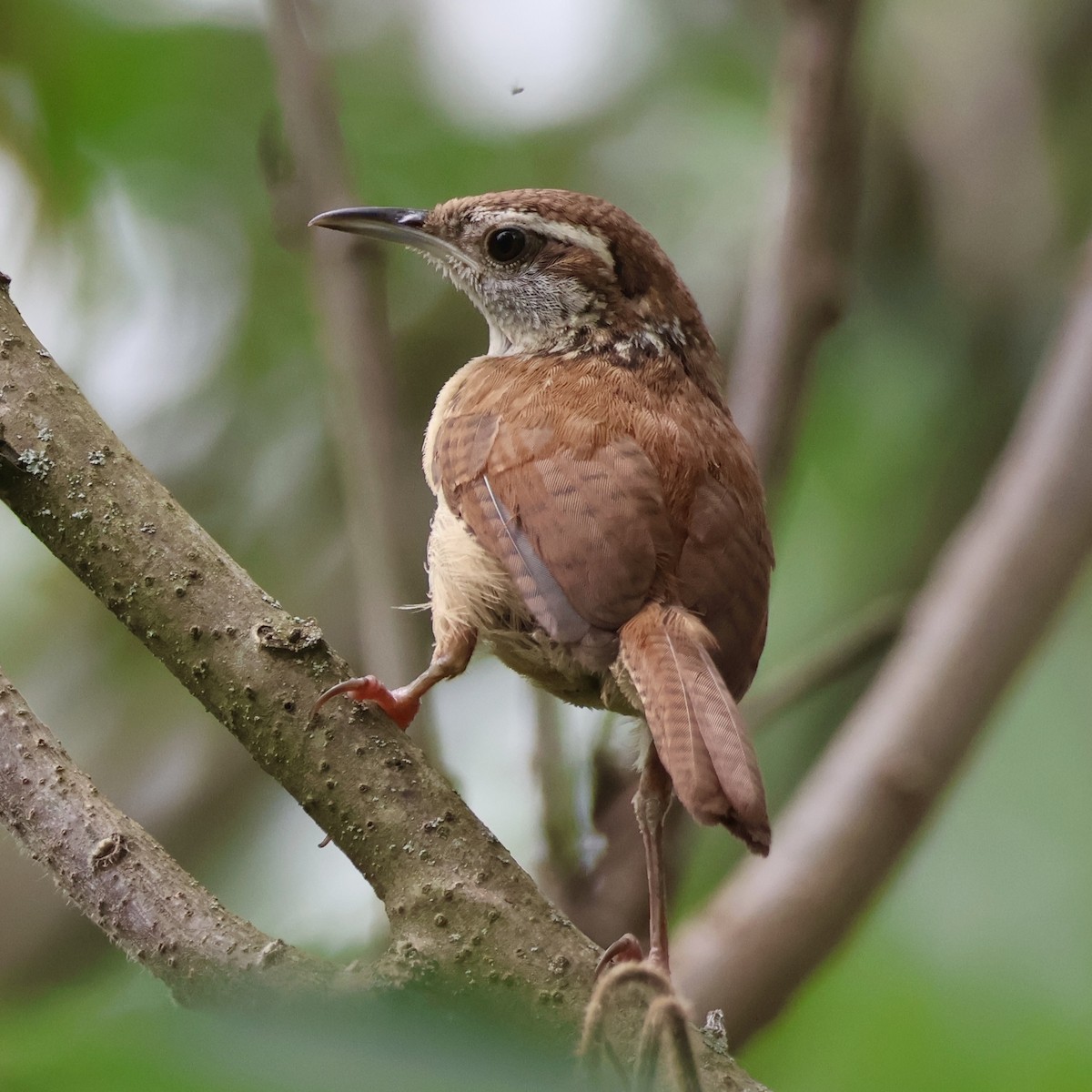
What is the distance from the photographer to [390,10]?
599 centimetres

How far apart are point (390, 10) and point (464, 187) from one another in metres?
1.03

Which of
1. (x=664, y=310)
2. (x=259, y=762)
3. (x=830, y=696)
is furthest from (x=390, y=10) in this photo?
(x=259, y=762)

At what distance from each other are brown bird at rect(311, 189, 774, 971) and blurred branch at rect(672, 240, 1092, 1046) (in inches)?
29.1

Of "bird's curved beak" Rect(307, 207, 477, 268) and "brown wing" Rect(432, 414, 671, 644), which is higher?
"bird's curved beak" Rect(307, 207, 477, 268)

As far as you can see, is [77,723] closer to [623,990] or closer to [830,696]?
[830,696]

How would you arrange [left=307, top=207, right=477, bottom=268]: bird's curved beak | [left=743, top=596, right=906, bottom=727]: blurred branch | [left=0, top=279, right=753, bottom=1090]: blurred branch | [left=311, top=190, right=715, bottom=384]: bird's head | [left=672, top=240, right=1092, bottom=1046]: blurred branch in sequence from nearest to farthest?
[left=0, top=279, right=753, bottom=1090]: blurred branch, [left=672, top=240, right=1092, bottom=1046]: blurred branch, [left=307, top=207, right=477, bottom=268]: bird's curved beak, [left=311, top=190, right=715, bottom=384]: bird's head, [left=743, top=596, right=906, bottom=727]: blurred branch

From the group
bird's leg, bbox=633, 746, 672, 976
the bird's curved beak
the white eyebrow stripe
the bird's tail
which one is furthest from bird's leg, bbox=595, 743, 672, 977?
the bird's curved beak

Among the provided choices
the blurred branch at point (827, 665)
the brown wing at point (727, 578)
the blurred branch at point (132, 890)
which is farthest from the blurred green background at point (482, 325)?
the blurred branch at point (132, 890)

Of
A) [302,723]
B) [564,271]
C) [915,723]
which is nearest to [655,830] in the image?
[302,723]

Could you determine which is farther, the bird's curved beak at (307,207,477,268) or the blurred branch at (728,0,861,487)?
the blurred branch at (728,0,861,487)

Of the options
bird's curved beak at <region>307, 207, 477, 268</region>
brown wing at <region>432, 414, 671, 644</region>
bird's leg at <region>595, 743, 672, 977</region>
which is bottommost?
bird's leg at <region>595, 743, 672, 977</region>

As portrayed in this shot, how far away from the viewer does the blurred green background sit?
478 centimetres

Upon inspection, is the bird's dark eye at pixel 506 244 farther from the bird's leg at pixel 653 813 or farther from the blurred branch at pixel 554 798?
the bird's leg at pixel 653 813

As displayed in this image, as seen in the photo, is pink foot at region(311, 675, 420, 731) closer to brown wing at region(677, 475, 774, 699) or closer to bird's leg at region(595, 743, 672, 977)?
bird's leg at region(595, 743, 672, 977)
